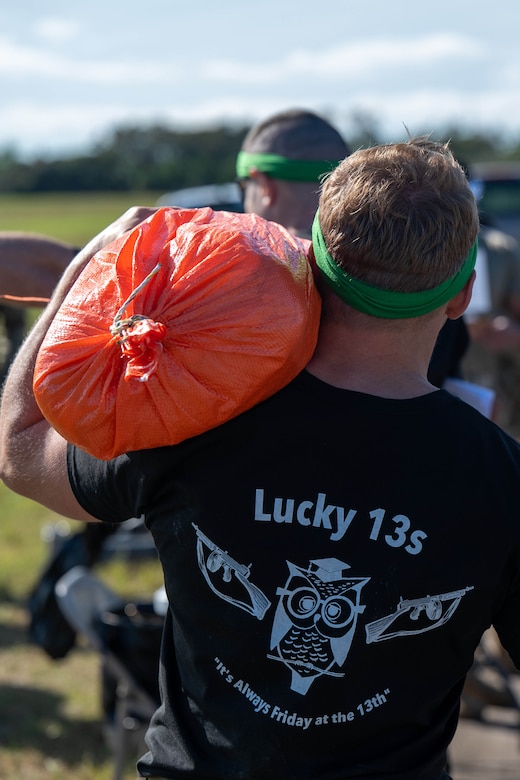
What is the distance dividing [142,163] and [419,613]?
156ft

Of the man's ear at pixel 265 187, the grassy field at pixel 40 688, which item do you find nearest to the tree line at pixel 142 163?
the grassy field at pixel 40 688

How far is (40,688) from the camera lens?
4.64 m

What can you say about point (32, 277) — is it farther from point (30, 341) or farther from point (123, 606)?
point (123, 606)

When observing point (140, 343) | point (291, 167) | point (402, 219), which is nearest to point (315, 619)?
point (140, 343)

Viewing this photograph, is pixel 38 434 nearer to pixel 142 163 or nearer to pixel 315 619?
pixel 315 619

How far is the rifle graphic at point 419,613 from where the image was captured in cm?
145

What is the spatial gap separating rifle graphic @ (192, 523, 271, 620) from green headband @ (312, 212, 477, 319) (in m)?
0.45

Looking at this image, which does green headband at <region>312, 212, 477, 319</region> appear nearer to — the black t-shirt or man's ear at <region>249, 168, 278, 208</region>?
the black t-shirt

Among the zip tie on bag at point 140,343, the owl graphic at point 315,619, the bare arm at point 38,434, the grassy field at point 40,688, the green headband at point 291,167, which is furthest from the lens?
the grassy field at point 40,688

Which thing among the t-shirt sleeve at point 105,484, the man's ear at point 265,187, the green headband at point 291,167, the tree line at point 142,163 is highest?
the green headband at point 291,167


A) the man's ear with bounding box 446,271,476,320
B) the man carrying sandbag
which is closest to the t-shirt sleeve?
the man carrying sandbag

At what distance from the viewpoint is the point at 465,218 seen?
1.45m

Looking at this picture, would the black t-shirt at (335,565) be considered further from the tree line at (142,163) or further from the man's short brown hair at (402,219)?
the tree line at (142,163)

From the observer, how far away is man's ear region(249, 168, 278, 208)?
2.61m
